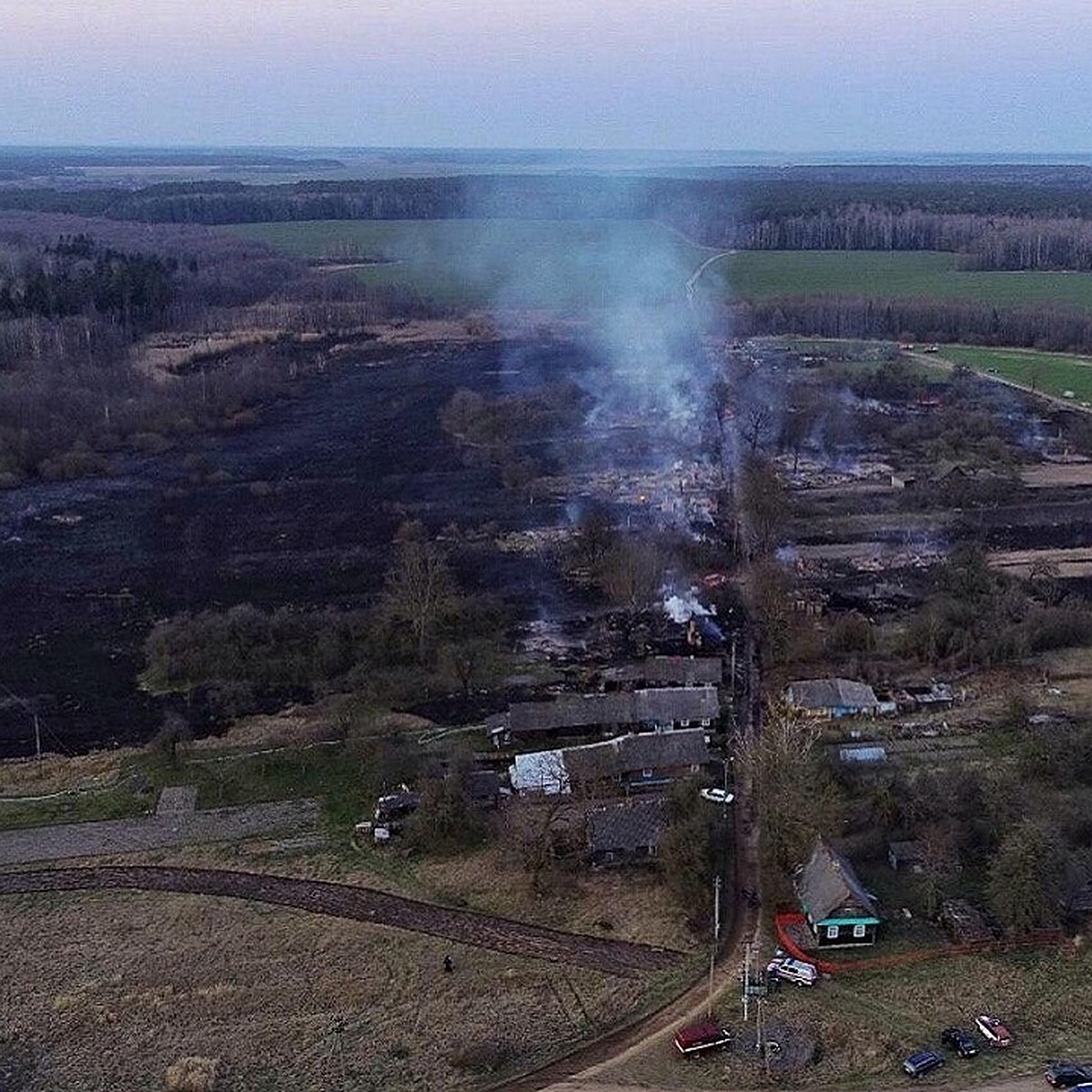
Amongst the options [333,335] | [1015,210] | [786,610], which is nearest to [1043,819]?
[786,610]

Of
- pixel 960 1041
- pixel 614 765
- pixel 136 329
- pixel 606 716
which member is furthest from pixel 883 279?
pixel 960 1041

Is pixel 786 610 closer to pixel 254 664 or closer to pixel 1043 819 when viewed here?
pixel 1043 819

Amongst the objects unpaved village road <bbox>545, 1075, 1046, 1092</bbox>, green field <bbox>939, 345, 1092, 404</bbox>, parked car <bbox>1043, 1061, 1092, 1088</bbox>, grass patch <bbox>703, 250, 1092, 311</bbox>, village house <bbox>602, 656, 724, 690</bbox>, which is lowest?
unpaved village road <bbox>545, 1075, 1046, 1092</bbox>

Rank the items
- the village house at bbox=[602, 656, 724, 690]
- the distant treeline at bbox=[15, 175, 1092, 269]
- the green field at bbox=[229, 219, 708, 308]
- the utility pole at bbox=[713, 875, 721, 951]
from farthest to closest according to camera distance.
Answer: the distant treeline at bbox=[15, 175, 1092, 269], the green field at bbox=[229, 219, 708, 308], the village house at bbox=[602, 656, 724, 690], the utility pole at bbox=[713, 875, 721, 951]

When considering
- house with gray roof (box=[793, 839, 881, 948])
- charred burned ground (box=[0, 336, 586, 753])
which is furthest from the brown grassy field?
charred burned ground (box=[0, 336, 586, 753])

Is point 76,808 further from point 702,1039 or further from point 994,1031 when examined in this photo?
point 994,1031

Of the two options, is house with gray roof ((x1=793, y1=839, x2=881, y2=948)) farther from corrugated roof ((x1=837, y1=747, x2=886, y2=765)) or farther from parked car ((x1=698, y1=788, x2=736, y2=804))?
corrugated roof ((x1=837, y1=747, x2=886, y2=765))
